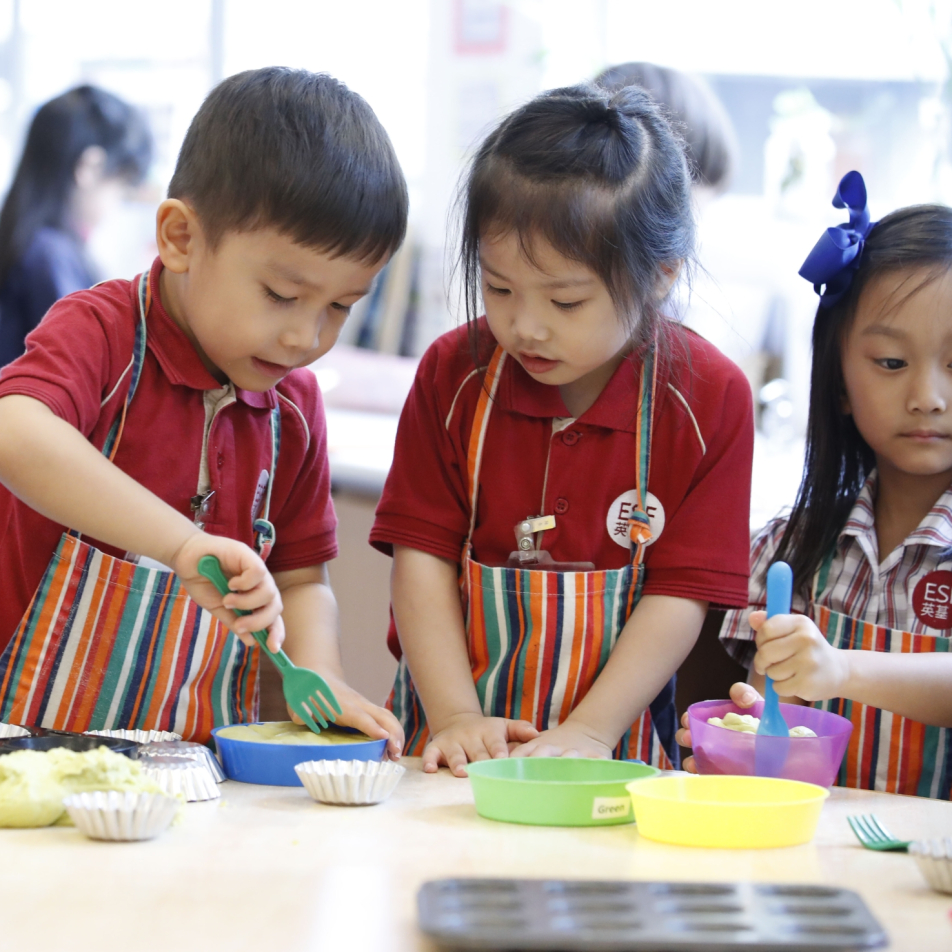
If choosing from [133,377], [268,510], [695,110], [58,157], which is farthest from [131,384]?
[58,157]

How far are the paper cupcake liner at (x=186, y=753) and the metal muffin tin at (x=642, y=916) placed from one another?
363 mm

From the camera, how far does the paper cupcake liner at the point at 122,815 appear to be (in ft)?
2.33

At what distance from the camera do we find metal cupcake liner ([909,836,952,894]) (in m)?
0.65

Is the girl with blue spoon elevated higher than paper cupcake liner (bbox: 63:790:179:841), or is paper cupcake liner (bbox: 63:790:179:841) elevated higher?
the girl with blue spoon

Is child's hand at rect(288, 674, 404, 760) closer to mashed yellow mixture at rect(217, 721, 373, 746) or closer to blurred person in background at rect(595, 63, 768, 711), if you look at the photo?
mashed yellow mixture at rect(217, 721, 373, 746)

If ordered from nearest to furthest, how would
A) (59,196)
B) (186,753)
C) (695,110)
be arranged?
1. (186,753)
2. (695,110)
3. (59,196)

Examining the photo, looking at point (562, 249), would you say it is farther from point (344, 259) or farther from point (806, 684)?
point (806, 684)

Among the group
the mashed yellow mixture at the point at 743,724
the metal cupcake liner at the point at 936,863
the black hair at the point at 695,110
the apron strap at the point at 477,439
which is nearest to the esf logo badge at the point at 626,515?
the apron strap at the point at 477,439

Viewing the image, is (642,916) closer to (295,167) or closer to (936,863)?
(936,863)

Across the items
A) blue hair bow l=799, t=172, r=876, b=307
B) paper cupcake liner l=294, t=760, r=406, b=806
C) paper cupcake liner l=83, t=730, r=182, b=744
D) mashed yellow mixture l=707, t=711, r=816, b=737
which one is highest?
blue hair bow l=799, t=172, r=876, b=307

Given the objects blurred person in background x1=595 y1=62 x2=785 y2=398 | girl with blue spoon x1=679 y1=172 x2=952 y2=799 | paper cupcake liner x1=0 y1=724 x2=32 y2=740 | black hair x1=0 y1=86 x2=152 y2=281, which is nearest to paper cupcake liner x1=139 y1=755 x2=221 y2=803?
paper cupcake liner x1=0 y1=724 x2=32 y2=740

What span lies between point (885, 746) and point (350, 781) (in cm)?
68

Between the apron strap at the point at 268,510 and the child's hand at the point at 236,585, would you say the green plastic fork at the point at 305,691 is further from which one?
the apron strap at the point at 268,510

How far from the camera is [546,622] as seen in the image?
121cm
